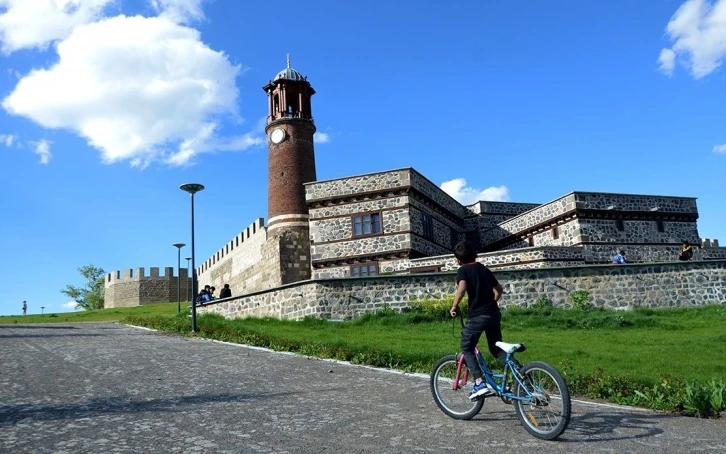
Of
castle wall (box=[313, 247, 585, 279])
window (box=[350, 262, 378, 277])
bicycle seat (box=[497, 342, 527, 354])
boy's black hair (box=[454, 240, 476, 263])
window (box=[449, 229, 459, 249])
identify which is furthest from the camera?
window (box=[449, 229, 459, 249])

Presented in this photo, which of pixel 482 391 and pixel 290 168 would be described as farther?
pixel 290 168

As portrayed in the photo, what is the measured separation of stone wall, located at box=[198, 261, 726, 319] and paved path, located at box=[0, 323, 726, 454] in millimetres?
11597

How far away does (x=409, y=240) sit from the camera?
1206 inches

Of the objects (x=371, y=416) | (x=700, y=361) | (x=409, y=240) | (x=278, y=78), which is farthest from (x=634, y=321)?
(x=278, y=78)

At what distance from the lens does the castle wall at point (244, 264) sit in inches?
1496

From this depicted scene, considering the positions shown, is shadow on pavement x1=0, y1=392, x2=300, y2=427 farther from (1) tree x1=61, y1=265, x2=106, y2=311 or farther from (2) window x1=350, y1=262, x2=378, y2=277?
(1) tree x1=61, y1=265, x2=106, y2=311

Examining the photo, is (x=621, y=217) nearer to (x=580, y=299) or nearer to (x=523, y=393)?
(x=580, y=299)

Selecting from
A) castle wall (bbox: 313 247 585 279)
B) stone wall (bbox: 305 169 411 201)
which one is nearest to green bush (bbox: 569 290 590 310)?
castle wall (bbox: 313 247 585 279)

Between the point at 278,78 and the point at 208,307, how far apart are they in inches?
661

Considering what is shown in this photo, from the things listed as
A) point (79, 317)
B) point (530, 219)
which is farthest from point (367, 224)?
point (79, 317)

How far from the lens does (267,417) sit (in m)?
6.92

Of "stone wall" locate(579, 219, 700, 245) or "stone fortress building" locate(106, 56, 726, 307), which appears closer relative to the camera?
"stone fortress building" locate(106, 56, 726, 307)

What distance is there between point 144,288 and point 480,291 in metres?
55.6

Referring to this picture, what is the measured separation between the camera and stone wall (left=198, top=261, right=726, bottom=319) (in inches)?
881
